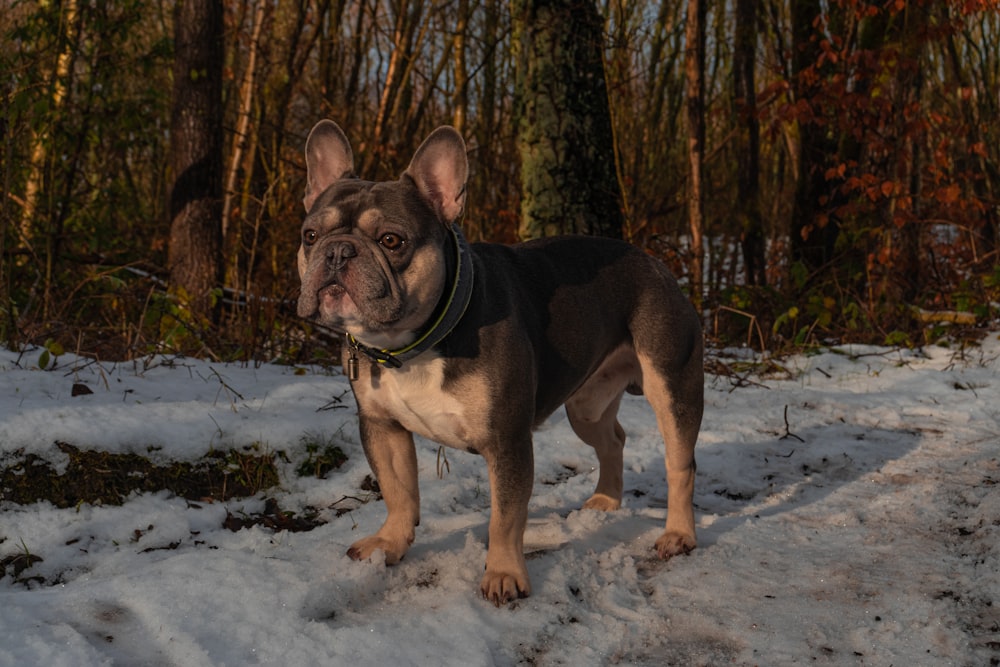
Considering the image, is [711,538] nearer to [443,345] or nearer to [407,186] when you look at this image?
[443,345]

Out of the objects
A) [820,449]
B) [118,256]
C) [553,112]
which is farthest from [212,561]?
[118,256]

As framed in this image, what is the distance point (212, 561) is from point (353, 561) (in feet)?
1.63

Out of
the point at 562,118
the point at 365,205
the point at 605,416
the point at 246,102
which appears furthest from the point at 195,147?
the point at 365,205

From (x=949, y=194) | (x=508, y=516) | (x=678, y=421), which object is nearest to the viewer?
(x=508, y=516)

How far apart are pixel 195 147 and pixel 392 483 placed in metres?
5.83

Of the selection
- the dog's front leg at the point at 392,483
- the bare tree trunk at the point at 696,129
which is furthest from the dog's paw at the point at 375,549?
the bare tree trunk at the point at 696,129

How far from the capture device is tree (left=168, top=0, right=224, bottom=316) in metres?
8.32

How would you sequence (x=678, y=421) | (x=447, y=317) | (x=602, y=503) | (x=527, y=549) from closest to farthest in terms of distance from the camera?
(x=447, y=317) → (x=527, y=549) → (x=678, y=421) → (x=602, y=503)

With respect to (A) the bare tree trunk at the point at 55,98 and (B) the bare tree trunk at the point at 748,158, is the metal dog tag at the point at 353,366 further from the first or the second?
(B) the bare tree trunk at the point at 748,158

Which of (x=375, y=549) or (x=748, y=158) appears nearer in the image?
(x=375, y=549)

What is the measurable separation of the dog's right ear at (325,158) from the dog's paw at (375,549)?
1.29 metres

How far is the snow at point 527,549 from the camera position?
2.78 m

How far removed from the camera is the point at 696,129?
852 cm

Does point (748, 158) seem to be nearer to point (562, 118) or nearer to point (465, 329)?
point (562, 118)
